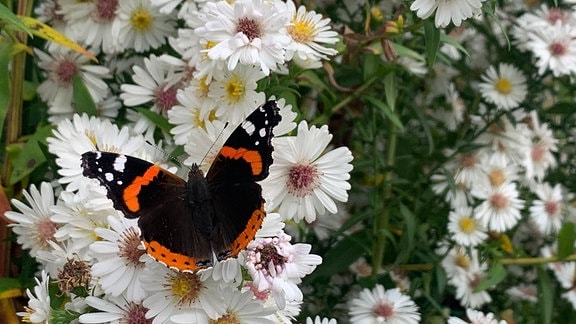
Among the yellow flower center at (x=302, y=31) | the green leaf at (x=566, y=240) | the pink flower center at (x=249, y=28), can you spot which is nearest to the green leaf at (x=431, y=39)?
the yellow flower center at (x=302, y=31)

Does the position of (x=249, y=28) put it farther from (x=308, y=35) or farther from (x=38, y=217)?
(x=38, y=217)

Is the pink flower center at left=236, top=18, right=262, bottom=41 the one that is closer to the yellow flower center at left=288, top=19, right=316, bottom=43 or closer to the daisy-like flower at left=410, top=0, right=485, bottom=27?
the yellow flower center at left=288, top=19, right=316, bottom=43

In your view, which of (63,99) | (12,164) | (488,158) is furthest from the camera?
(488,158)

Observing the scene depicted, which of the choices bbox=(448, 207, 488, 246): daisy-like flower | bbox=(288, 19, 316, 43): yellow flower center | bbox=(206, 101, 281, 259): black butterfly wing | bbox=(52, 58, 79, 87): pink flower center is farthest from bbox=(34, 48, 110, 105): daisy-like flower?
bbox=(448, 207, 488, 246): daisy-like flower

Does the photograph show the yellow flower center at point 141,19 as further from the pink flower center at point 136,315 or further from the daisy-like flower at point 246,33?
the pink flower center at point 136,315

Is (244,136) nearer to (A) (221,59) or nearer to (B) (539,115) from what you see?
(A) (221,59)

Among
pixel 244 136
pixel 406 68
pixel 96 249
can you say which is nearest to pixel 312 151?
pixel 244 136
